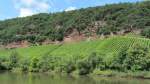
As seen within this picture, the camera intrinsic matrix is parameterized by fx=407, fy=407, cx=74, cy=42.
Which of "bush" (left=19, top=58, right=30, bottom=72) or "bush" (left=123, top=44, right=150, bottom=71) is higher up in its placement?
"bush" (left=123, top=44, right=150, bottom=71)

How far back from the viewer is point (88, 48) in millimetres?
130750

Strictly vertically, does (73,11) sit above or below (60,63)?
above

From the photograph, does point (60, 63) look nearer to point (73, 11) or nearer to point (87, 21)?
point (87, 21)

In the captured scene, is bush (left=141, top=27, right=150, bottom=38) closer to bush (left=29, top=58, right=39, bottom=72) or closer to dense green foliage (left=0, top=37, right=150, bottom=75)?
dense green foliage (left=0, top=37, right=150, bottom=75)

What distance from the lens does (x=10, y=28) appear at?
636ft

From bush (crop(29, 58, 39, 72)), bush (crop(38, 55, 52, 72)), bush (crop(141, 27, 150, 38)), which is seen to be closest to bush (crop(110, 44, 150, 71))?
bush (crop(38, 55, 52, 72))

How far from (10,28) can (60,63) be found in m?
84.7

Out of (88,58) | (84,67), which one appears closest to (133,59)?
(88,58)

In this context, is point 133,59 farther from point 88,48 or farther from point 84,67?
point 88,48

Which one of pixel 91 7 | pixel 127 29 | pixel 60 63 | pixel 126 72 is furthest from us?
pixel 91 7

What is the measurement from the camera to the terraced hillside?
119m

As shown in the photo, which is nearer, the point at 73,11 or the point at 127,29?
the point at 127,29

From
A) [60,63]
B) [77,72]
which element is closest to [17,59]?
[60,63]

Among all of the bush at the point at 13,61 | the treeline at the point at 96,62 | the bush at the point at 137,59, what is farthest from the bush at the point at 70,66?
the bush at the point at 13,61
